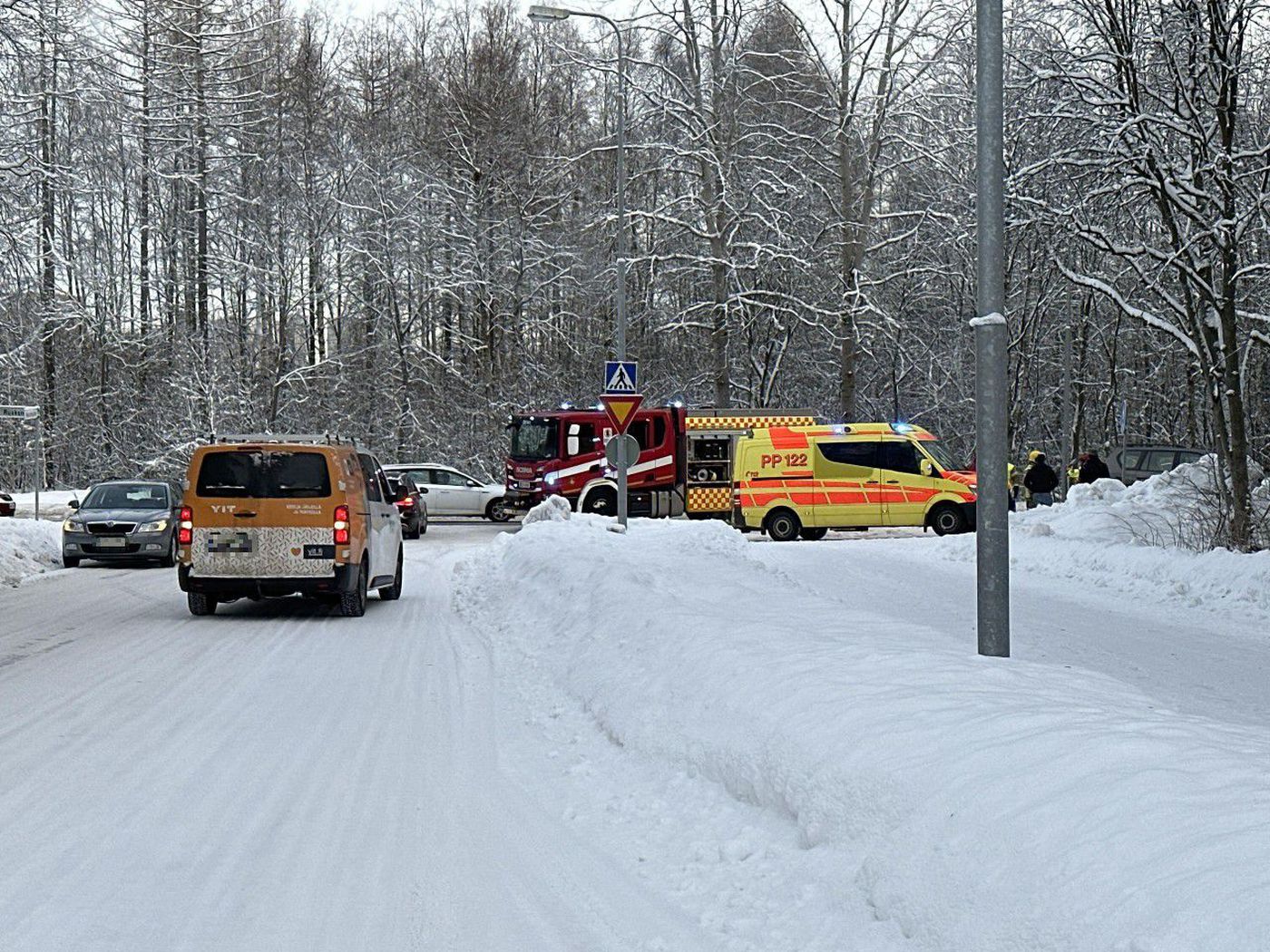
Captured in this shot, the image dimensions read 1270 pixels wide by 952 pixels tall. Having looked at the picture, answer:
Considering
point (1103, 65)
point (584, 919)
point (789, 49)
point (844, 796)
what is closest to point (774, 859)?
point (844, 796)

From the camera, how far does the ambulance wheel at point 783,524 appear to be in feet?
103

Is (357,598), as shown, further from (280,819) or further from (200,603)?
(280,819)

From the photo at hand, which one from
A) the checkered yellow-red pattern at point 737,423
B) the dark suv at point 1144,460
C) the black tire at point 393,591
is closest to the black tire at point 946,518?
the checkered yellow-red pattern at point 737,423

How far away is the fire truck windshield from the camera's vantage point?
36219mm

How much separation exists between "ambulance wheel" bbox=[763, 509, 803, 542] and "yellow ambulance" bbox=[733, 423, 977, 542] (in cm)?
3

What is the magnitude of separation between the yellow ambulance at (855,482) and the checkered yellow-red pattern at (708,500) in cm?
343

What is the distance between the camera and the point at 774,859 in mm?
5617

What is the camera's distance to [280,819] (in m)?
6.50

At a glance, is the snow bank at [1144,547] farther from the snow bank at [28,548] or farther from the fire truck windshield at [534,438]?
the snow bank at [28,548]

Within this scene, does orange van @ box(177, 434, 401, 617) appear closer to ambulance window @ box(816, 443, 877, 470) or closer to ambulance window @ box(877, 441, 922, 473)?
ambulance window @ box(816, 443, 877, 470)

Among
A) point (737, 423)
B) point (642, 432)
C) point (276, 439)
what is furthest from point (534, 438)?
point (276, 439)

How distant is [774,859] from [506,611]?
1037 cm

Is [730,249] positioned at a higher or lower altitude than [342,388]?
higher

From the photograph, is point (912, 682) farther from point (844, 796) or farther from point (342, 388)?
point (342, 388)
